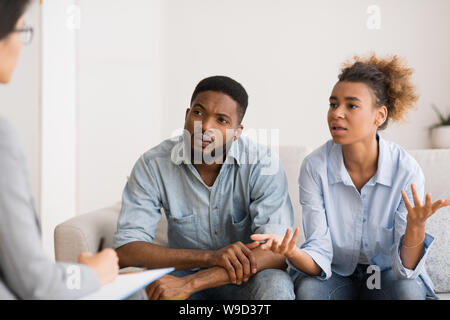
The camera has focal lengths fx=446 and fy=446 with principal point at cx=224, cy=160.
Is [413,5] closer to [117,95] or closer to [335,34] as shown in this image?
[335,34]

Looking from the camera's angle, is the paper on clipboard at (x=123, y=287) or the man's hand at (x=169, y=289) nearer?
the paper on clipboard at (x=123, y=287)

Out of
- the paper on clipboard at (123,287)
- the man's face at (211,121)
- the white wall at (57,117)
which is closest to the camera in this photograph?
the paper on clipboard at (123,287)

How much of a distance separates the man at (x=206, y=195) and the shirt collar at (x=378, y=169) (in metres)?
0.17

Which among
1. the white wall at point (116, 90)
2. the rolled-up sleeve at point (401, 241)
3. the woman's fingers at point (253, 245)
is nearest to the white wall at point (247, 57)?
the white wall at point (116, 90)

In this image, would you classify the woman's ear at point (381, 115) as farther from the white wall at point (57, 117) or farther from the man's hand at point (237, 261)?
the white wall at point (57, 117)

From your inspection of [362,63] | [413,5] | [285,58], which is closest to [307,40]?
[285,58]

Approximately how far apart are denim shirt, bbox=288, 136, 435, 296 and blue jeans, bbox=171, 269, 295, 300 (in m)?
0.17

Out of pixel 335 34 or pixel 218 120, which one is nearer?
pixel 218 120

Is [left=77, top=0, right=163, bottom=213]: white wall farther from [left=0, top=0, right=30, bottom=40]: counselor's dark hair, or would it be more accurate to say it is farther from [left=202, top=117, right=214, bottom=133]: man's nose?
[left=0, top=0, right=30, bottom=40]: counselor's dark hair

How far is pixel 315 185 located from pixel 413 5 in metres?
1.89

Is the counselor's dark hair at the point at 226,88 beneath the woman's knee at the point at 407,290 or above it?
above

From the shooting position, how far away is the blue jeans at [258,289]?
1205 mm

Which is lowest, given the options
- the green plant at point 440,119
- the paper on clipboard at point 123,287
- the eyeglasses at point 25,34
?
the paper on clipboard at point 123,287
